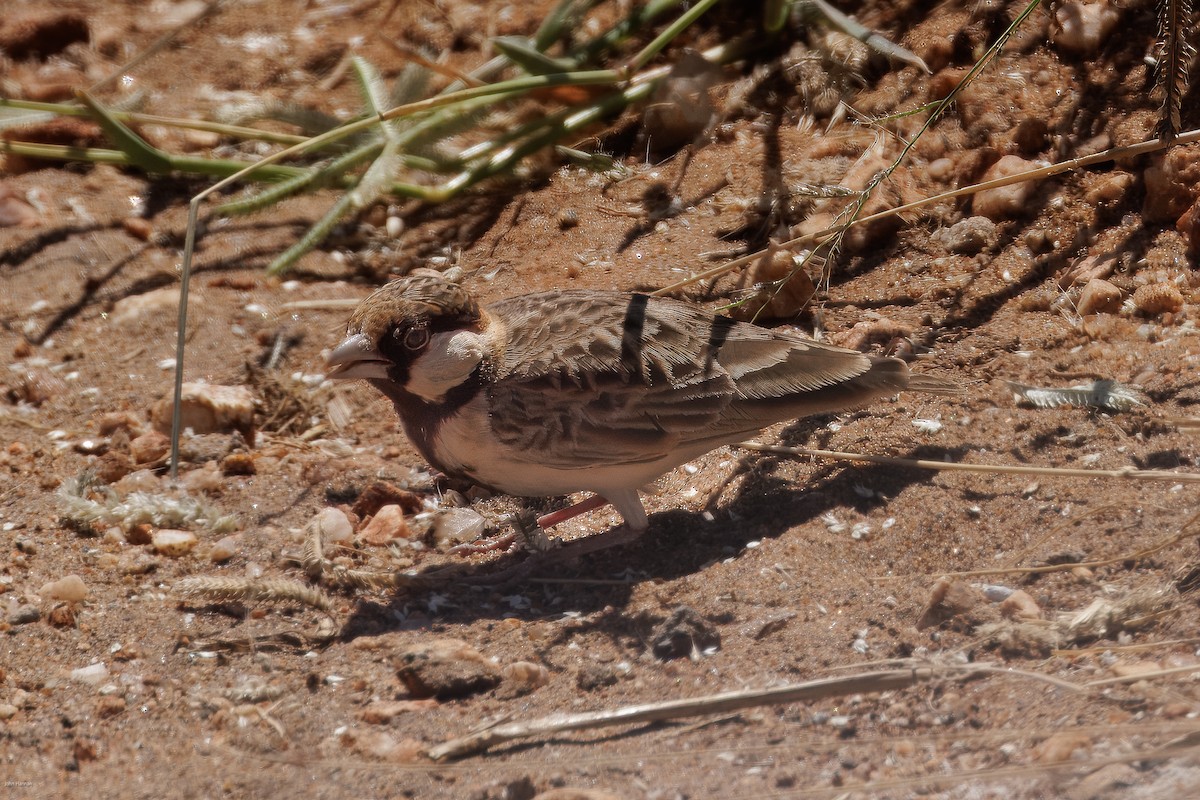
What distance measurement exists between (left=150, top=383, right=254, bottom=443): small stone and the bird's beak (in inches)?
47.6

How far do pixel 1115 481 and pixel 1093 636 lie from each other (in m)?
0.92

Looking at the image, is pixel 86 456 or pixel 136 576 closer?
pixel 136 576

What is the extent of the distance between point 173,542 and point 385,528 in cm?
81

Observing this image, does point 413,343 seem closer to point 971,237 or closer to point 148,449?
point 148,449

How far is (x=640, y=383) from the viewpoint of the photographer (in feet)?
14.3

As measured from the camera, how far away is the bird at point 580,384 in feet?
13.9

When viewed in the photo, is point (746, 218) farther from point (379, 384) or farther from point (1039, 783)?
point (1039, 783)

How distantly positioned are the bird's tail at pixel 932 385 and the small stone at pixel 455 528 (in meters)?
1.85

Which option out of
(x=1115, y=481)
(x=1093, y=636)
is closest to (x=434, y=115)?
(x=1115, y=481)

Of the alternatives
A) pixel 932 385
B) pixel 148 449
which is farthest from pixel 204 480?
pixel 932 385

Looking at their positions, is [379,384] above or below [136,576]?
above

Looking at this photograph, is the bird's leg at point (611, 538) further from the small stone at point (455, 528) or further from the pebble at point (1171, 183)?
the pebble at point (1171, 183)

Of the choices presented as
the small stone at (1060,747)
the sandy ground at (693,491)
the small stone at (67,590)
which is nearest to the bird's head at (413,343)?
the sandy ground at (693,491)

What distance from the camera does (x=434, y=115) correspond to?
5.83 meters
